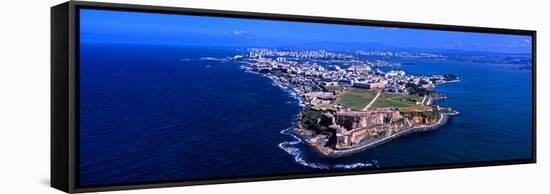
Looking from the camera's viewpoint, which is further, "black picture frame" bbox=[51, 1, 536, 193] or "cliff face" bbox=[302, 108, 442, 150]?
"cliff face" bbox=[302, 108, 442, 150]

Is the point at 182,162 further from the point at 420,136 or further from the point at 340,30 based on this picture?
the point at 420,136

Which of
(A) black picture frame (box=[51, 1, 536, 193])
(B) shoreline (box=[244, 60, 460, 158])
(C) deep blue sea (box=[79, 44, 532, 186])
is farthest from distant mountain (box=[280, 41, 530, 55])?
(A) black picture frame (box=[51, 1, 536, 193])

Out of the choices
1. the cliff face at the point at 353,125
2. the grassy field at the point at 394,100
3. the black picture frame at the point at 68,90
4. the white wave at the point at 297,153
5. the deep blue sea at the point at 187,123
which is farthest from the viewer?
the grassy field at the point at 394,100

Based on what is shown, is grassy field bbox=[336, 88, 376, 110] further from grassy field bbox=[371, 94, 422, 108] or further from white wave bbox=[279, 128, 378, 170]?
white wave bbox=[279, 128, 378, 170]

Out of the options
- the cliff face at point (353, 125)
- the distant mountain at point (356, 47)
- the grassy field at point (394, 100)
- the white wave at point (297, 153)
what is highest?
the distant mountain at point (356, 47)

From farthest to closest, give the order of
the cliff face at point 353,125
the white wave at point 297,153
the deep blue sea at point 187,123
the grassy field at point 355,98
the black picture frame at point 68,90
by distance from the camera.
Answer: the grassy field at point 355,98 → the cliff face at point 353,125 → the white wave at point 297,153 → the deep blue sea at point 187,123 → the black picture frame at point 68,90

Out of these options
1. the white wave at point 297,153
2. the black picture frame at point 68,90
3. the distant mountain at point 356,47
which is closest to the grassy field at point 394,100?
the distant mountain at point 356,47

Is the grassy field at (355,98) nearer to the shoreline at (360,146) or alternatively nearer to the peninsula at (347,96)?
the peninsula at (347,96)

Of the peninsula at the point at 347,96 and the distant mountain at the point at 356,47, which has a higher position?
the distant mountain at the point at 356,47

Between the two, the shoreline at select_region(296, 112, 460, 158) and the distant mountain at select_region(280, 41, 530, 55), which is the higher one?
the distant mountain at select_region(280, 41, 530, 55)
